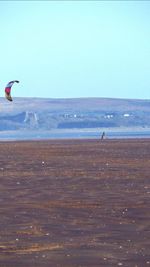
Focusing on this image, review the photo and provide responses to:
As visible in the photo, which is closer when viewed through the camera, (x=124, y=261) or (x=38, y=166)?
(x=124, y=261)

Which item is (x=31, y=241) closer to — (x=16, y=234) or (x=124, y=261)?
(x=16, y=234)

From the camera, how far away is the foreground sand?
56.2 ft

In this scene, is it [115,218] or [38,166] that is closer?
[115,218]

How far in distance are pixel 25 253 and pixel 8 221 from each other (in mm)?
4537

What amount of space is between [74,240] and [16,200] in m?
8.52

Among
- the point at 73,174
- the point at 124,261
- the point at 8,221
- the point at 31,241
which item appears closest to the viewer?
the point at 124,261

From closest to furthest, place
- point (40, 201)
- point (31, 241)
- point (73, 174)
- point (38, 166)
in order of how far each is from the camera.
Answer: point (31, 241) → point (40, 201) → point (73, 174) → point (38, 166)

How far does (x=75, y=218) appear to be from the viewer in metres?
22.5

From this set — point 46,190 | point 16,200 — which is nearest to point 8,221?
point 16,200

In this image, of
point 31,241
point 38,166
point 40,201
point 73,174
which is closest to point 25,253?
point 31,241

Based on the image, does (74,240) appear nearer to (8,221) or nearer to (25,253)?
(25,253)

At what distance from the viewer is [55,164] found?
47.2 metres

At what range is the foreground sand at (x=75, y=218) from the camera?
17125 mm

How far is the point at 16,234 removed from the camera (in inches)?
784
